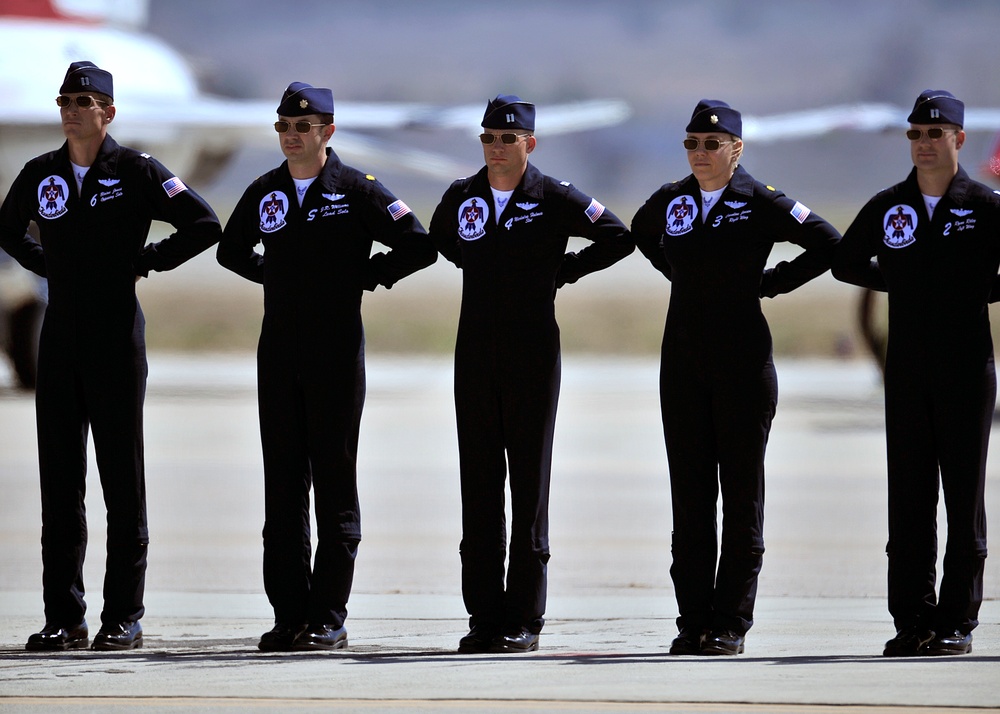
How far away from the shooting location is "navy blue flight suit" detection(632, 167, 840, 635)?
6367 mm

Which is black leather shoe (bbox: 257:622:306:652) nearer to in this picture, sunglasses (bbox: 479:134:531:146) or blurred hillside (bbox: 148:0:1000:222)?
sunglasses (bbox: 479:134:531:146)

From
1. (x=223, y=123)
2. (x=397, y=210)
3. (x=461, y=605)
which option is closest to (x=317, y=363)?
(x=397, y=210)

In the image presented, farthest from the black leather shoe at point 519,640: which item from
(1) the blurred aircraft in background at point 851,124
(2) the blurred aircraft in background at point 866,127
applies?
(1) the blurred aircraft in background at point 851,124

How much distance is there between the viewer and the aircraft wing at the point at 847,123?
2050cm

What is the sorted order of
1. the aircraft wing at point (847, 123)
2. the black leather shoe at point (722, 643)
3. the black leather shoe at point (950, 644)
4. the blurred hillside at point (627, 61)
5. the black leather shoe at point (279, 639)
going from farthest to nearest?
1. the blurred hillside at point (627, 61)
2. the aircraft wing at point (847, 123)
3. the black leather shoe at point (279, 639)
4. the black leather shoe at point (722, 643)
5. the black leather shoe at point (950, 644)

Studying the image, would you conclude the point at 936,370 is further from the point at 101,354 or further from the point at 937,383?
the point at 101,354

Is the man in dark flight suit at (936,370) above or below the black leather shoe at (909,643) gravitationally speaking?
above

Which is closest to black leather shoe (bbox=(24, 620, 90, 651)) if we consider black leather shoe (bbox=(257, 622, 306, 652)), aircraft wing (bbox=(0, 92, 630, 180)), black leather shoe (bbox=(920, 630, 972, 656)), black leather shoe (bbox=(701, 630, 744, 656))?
black leather shoe (bbox=(257, 622, 306, 652))

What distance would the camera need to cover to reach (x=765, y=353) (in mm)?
6395

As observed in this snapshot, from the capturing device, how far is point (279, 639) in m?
6.55

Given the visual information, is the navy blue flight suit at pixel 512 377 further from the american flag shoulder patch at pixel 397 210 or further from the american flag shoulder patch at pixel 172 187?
the american flag shoulder patch at pixel 172 187

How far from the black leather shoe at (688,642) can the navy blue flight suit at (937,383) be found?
2.35 ft

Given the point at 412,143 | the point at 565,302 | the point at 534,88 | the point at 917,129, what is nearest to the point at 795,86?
the point at 534,88

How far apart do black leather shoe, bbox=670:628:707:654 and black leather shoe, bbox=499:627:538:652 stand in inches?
21.0
